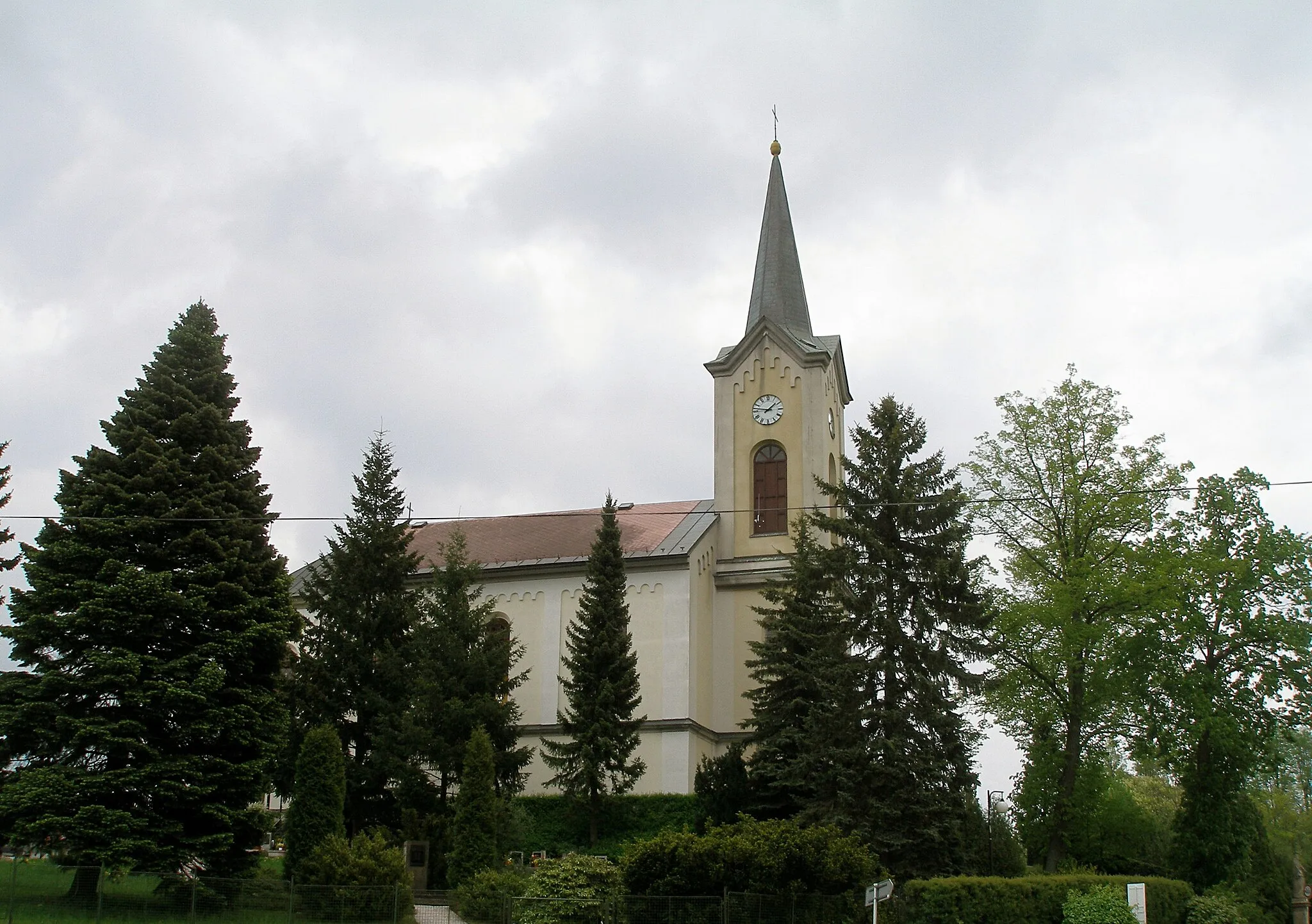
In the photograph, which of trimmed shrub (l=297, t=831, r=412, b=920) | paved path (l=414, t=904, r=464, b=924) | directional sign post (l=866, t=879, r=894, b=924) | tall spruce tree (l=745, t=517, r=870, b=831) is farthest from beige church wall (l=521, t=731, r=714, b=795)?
directional sign post (l=866, t=879, r=894, b=924)

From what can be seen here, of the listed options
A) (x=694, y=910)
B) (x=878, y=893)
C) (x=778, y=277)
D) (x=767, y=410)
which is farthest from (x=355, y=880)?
(x=778, y=277)

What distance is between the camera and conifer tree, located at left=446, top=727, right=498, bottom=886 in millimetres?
27188

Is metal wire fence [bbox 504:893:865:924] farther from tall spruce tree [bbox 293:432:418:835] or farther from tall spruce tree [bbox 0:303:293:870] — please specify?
tall spruce tree [bbox 293:432:418:835]

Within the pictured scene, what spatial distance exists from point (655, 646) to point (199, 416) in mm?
16090

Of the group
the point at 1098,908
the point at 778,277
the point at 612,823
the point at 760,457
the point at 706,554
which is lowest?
the point at 1098,908

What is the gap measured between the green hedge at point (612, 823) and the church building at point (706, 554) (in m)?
1.11

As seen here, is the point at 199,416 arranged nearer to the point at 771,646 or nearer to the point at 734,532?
the point at 771,646

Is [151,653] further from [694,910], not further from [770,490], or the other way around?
[770,490]

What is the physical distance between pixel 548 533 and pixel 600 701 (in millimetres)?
11124

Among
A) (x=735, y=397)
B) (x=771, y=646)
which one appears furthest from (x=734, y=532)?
(x=771, y=646)

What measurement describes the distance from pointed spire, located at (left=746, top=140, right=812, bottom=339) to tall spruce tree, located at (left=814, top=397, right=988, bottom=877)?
47.6 ft

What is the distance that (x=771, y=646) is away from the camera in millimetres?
31297

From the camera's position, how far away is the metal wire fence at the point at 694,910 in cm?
2105

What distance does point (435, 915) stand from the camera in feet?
81.1
